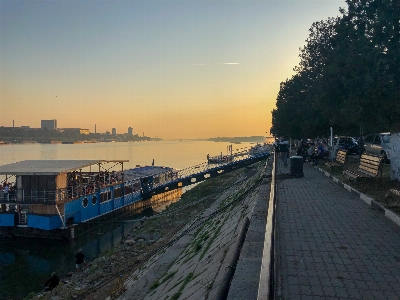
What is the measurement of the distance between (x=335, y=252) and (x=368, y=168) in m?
8.39

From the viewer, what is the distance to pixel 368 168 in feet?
43.2

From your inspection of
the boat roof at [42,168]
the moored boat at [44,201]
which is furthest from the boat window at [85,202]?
the boat roof at [42,168]

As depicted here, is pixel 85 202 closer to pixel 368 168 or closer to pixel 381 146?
pixel 368 168

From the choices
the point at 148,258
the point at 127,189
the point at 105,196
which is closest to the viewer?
the point at 148,258

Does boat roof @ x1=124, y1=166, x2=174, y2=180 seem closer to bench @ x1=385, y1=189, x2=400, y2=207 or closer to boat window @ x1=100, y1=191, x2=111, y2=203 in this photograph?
boat window @ x1=100, y1=191, x2=111, y2=203

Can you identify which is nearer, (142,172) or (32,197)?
(32,197)

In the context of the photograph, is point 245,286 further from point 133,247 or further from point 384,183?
point 133,247

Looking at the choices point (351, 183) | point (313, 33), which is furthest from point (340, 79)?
point (313, 33)

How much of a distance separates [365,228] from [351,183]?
6.37 m

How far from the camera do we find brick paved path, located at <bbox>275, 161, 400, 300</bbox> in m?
4.55

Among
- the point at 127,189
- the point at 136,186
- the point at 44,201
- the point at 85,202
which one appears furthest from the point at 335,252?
the point at 136,186

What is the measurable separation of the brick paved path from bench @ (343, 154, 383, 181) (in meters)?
2.42

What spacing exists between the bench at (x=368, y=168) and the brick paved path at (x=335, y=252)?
95.5 inches

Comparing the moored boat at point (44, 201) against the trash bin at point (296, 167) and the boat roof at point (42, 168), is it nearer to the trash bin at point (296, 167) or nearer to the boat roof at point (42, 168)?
the boat roof at point (42, 168)
